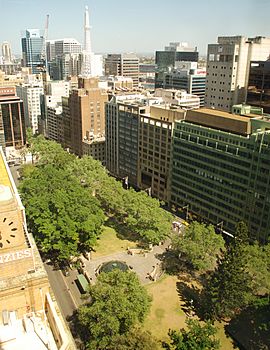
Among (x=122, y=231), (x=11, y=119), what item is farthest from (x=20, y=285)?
(x=11, y=119)

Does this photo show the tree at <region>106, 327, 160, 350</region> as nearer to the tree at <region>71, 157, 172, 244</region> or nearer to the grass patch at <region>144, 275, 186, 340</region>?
the grass patch at <region>144, 275, 186, 340</region>

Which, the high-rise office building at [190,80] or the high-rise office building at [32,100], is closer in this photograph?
the high-rise office building at [32,100]

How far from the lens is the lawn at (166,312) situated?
2007 inches

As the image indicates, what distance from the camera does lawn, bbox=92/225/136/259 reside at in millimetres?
72869

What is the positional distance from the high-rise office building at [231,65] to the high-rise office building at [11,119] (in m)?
80.7

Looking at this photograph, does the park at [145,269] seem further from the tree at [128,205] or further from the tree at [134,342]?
the tree at [128,205]

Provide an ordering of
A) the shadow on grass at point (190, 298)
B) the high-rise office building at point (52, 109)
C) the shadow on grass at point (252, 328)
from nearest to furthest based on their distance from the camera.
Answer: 1. the shadow on grass at point (252, 328)
2. the shadow on grass at point (190, 298)
3. the high-rise office building at point (52, 109)

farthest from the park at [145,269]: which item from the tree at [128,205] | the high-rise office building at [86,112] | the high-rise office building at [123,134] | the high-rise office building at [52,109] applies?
the high-rise office building at [52,109]

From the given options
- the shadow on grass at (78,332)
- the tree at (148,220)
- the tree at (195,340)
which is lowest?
the shadow on grass at (78,332)

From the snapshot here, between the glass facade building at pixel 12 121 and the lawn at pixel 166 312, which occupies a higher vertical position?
the glass facade building at pixel 12 121

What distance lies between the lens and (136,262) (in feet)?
228

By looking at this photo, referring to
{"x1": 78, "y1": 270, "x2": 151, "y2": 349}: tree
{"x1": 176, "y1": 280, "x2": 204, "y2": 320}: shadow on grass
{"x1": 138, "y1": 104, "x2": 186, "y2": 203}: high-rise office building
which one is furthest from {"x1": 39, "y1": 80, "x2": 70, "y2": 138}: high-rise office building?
{"x1": 78, "y1": 270, "x2": 151, "y2": 349}: tree

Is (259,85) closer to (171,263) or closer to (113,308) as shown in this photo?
(171,263)

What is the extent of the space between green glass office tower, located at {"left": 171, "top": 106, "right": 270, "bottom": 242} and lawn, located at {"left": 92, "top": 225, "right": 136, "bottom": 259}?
72.6ft
